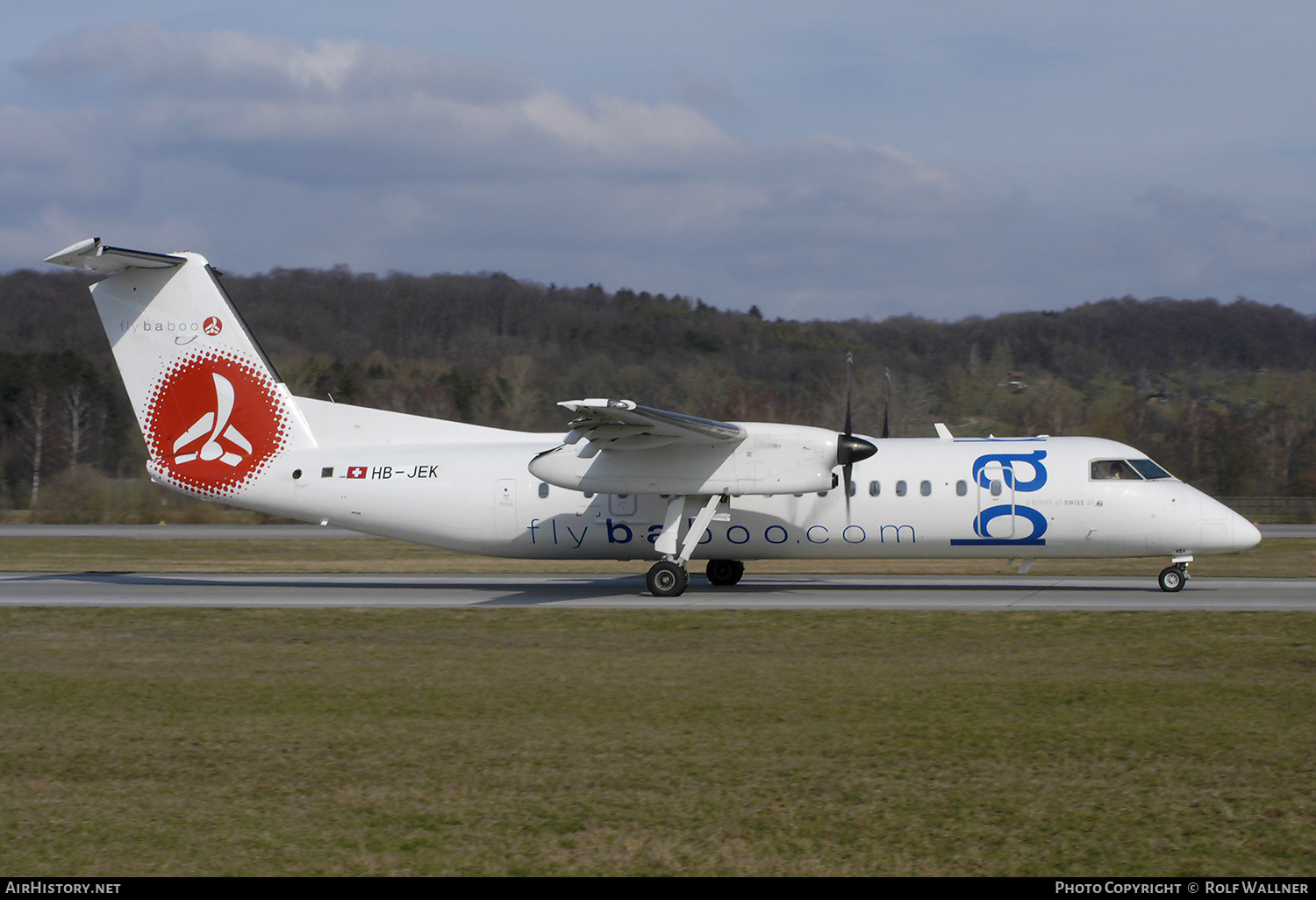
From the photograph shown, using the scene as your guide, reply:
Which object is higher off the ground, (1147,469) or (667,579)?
(1147,469)

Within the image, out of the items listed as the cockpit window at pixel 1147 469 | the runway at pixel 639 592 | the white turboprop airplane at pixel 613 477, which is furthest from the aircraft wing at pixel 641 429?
the cockpit window at pixel 1147 469

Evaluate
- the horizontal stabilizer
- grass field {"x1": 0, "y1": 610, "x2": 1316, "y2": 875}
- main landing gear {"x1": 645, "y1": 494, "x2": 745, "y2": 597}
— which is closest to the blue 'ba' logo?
grass field {"x1": 0, "y1": 610, "x2": 1316, "y2": 875}

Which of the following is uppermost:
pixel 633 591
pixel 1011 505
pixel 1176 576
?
pixel 1011 505

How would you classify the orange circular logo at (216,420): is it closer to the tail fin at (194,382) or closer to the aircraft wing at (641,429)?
the tail fin at (194,382)

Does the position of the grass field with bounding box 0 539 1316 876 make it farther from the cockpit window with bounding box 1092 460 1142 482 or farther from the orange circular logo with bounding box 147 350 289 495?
the orange circular logo with bounding box 147 350 289 495

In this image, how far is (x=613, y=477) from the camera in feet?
61.7

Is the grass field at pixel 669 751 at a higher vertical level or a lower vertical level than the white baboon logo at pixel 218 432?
lower

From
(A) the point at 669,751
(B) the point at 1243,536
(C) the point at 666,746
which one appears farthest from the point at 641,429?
(B) the point at 1243,536

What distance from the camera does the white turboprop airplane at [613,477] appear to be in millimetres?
18547

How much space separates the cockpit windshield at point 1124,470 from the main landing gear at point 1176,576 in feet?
5.07

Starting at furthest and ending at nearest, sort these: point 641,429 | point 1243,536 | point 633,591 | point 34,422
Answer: point 34,422 < point 633,591 < point 1243,536 < point 641,429

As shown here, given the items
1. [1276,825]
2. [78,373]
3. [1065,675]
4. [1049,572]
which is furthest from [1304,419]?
[78,373]

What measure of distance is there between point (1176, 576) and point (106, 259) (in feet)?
63.3

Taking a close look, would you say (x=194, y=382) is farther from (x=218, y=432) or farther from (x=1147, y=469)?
(x=1147, y=469)
